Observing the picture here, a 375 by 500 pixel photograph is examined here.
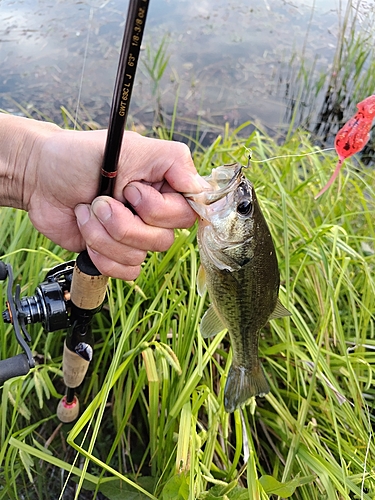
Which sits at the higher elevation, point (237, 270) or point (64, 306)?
point (237, 270)

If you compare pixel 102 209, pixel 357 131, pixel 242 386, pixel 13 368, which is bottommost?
pixel 242 386

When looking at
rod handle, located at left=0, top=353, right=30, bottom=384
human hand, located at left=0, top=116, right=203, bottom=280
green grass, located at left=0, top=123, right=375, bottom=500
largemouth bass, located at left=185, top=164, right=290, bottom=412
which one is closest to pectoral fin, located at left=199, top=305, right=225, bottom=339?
largemouth bass, located at left=185, top=164, right=290, bottom=412

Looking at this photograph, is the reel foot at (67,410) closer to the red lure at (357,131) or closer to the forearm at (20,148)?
the forearm at (20,148)

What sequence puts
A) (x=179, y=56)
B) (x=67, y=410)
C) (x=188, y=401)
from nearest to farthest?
(x=188, y=401), (x=67, y=410), (x=179, y=56)

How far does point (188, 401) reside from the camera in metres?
1.72

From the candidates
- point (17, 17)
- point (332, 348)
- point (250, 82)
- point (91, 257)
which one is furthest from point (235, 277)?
point (17, 17)

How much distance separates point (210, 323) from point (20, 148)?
35.5 inches

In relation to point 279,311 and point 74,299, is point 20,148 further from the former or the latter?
point 279,311

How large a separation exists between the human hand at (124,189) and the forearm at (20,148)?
2 cm

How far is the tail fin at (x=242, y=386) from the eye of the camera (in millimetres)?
1589

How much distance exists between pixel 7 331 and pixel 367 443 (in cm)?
155

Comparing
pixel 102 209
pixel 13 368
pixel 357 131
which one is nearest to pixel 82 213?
pixel 102 209

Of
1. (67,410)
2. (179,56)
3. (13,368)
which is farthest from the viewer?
(179,56)

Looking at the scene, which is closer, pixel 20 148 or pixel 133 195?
pixel 133 195
